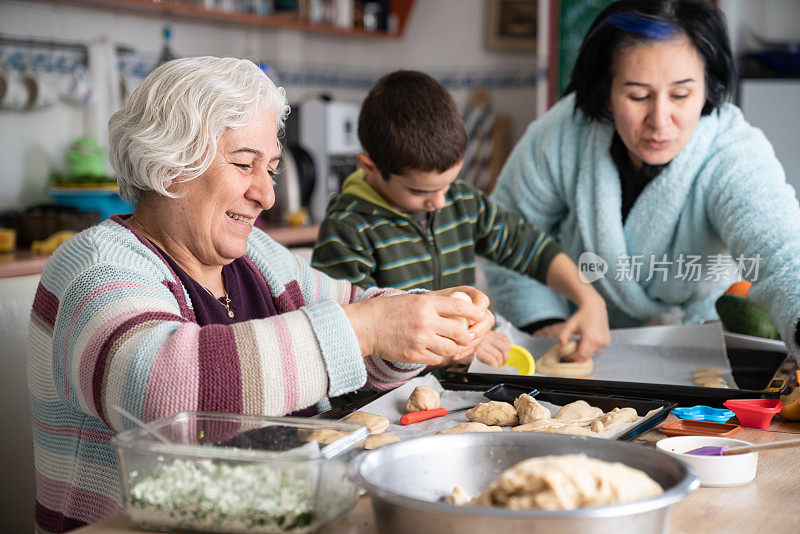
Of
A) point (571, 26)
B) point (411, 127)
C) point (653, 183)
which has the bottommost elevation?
point (653, 183)

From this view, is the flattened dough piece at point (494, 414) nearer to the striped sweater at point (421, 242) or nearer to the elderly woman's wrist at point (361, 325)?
the elderly woman's wrist at point (361, 325)

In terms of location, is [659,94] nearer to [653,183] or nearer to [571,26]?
[653,183]

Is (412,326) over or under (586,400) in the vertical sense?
over

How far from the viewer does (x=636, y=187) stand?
2.05m

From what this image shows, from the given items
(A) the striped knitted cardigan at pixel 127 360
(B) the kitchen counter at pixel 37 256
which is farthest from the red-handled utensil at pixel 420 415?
(B) the kitchen counter at pixel 37 256

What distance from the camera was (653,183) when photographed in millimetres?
1971

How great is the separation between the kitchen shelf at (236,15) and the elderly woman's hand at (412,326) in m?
2.90

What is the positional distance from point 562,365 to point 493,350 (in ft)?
0.61

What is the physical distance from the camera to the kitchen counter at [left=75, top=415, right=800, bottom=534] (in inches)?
33.0

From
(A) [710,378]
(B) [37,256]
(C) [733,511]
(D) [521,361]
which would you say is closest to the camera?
(C) [733,511]

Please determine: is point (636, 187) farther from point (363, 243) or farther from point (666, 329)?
point (363, 243)

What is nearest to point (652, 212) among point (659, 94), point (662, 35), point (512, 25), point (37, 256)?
point (659, 94)

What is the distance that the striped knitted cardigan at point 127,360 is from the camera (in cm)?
93

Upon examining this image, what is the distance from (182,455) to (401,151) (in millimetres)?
1066
